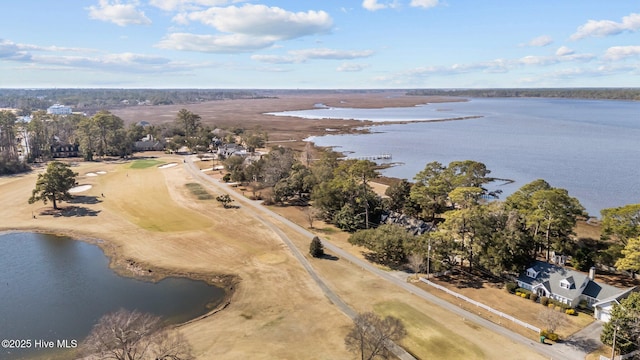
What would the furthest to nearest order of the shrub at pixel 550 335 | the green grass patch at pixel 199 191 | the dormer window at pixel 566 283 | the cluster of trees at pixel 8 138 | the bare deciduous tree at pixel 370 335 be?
the cluster of trees at pixel 8 138
the green grass patch at pixel 199 191
the dormer window at pixel 566 283
the shrub at pixel 550 335
the bare deciduous tree at pixel 370 335

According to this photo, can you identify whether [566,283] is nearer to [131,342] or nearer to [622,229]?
[622,229]

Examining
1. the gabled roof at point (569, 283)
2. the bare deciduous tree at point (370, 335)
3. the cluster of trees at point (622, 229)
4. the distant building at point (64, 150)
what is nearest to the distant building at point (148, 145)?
the distant building at point (64, 150)

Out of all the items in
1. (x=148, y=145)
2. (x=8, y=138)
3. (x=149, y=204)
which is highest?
(x=8, y=138)

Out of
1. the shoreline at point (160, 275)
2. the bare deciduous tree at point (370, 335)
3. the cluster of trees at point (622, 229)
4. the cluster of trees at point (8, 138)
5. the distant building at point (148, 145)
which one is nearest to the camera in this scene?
the bare deciduous tree at point (370, 335)

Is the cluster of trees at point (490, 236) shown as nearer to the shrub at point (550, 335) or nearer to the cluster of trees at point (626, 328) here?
the shrub at point (550, 335)

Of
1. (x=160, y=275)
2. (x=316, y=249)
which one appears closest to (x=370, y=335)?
(x=316, y=249)

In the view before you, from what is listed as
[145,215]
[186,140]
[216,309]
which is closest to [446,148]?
[186,140]

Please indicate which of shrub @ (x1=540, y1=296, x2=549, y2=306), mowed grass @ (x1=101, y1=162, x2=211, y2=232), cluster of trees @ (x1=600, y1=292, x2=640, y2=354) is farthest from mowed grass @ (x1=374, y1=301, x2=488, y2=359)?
mowed grass @ (x1=101, y1=162, x2=211, y2=232)
